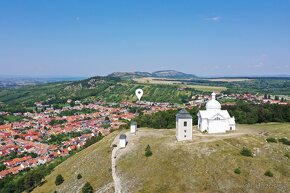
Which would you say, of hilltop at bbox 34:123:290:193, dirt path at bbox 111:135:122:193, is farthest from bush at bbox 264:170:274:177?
dirt path at bbox 111:135:122:193

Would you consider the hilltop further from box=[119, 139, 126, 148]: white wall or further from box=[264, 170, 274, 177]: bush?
box=[119, 139, 126, 148]: white wall

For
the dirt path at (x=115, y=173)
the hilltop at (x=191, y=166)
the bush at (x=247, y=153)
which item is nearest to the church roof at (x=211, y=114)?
the hilltop at (x=191, y=166)

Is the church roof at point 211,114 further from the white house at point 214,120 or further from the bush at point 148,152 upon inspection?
the bush at point 148,152

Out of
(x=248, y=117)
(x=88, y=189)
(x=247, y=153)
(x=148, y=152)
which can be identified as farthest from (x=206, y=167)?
(x=248, y=117)

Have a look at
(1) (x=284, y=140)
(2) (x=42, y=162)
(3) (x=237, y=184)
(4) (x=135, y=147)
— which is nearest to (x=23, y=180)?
(4) (x=135, y=147)

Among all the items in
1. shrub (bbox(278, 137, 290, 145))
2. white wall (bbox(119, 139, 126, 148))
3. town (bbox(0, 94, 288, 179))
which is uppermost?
shrub (bbox(278, 137, 290, 145))

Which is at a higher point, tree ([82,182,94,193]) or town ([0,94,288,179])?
tree ([82,182,94,193])

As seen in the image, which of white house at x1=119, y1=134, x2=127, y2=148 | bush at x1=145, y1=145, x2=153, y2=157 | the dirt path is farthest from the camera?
white house at x1=119, y1=134, x2=127, y2=148
